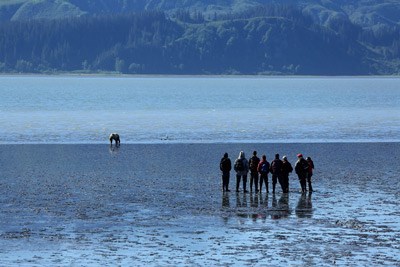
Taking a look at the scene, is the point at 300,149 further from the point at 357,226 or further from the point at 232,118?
the point at 232,118

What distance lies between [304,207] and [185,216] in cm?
494

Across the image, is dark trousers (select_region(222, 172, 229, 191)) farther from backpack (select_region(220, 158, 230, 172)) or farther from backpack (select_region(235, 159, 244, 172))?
backpack (select_region(235, 159, 244, 172))

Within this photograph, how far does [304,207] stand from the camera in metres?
35.2

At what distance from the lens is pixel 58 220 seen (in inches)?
1254

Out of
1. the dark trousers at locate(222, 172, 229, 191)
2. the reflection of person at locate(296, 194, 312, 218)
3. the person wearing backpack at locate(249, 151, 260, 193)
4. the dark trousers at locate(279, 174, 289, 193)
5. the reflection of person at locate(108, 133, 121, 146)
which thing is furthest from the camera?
the reflection of person at locate(108, 133, 121, 146)

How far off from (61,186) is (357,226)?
15.8 metres

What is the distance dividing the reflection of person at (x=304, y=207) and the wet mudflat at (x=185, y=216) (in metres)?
0.08

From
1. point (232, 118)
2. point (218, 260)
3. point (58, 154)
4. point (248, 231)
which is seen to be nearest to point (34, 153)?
point (58, 154)

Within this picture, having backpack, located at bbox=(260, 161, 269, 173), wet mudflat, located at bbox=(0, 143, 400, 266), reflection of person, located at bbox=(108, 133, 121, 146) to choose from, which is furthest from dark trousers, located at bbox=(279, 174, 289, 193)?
reflection of person, located at bbox=(108, 133, 121, 146)

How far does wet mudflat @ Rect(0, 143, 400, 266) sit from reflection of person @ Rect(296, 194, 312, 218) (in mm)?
77

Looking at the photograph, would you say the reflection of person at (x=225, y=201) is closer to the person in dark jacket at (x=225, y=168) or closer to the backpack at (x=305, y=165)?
the person in dark jacket at (x=225, y=168)

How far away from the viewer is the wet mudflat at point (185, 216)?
2617cm

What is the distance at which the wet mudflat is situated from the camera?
26.2m

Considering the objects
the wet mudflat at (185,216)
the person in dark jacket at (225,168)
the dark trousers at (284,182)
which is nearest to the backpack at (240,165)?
the person in dark jacket at (225,168)
